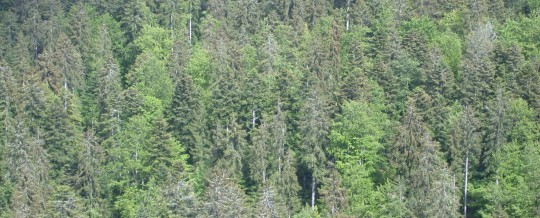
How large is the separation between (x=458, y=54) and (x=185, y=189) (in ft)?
119

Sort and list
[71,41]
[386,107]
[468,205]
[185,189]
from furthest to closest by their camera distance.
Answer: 1. [71,41]
2. [386,107]
3. [468,205]
4. [185,189]

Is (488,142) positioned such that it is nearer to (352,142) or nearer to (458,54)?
(352,142)

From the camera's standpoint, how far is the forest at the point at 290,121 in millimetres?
85375

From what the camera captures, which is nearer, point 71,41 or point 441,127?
point 441,127

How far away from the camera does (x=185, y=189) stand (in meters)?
81.8


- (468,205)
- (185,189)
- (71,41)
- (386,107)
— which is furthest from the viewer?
(71,41)

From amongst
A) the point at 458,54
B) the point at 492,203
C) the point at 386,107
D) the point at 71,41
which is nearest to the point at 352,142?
the point at 386,107

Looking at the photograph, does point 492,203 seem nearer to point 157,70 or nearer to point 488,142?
point 488,142

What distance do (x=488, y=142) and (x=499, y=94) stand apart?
4341 mm

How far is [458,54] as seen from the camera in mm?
106875

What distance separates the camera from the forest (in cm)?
8538

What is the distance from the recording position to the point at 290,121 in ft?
310

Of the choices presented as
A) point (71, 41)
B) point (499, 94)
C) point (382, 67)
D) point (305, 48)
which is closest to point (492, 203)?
point (499, 94)

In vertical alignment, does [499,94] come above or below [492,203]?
above
